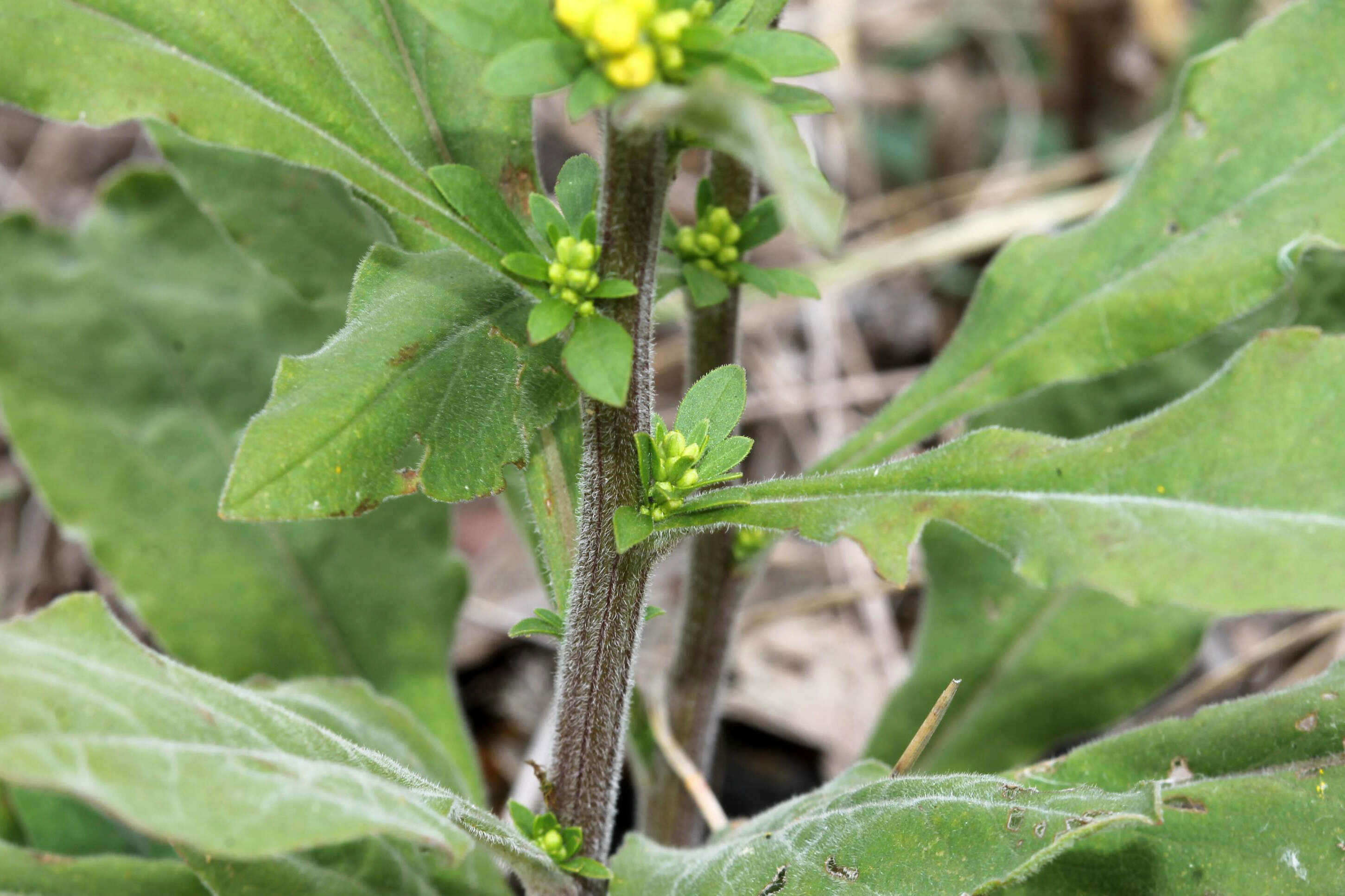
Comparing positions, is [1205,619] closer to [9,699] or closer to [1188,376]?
[1188,376]

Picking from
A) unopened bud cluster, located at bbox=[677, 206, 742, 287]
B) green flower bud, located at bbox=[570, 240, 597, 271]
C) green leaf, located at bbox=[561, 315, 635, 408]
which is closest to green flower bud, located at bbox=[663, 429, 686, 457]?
green leaf, located at bbox=[561, 315, 635, 408]

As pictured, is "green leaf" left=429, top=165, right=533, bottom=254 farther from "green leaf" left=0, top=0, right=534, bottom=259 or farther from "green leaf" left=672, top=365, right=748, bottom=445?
"green leaf" left=672, top=365, right=748, bottom=445

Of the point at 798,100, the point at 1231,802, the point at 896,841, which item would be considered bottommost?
the point at 1231,802

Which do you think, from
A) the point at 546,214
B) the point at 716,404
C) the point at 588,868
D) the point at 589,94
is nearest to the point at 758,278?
the point at 716,404

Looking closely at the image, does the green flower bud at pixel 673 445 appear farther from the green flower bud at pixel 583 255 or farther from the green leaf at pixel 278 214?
the green leaf at pixel 278 214

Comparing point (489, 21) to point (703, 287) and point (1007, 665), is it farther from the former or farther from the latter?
point (1007, 665)

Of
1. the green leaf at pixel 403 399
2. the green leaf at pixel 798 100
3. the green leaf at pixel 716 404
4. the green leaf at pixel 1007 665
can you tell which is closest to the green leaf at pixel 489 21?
the green leaf at pixel 798 100
